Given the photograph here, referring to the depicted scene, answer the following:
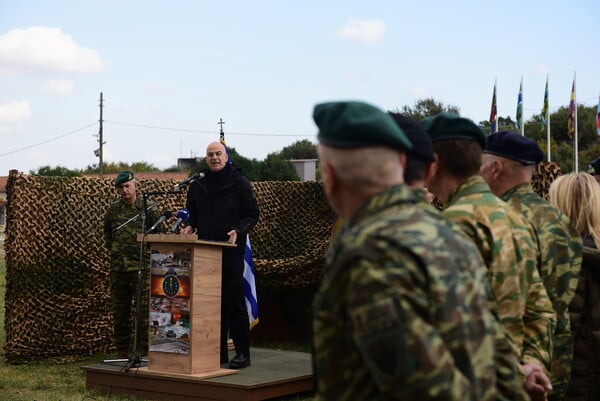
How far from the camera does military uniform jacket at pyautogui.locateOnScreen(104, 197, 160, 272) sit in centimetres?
1016

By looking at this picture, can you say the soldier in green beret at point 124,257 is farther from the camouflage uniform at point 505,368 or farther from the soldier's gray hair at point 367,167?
the soldier's gray hair at point 367,167

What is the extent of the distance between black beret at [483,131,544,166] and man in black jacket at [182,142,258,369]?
4.82 metres

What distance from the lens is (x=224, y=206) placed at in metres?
8.88

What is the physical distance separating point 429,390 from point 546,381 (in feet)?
5.00

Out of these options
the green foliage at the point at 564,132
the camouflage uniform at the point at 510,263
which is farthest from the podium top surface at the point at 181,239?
the green foliage at the point at 564,132

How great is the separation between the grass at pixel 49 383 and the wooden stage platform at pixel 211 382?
0.40ft

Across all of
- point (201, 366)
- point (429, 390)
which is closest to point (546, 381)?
point (429, 390)

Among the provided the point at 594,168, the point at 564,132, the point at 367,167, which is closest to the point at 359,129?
the point at 367,167

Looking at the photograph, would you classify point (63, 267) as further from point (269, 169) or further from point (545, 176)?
Answer: point (269, 169)

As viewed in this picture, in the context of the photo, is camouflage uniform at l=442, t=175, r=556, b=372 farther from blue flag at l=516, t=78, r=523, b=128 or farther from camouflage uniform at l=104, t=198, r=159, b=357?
blue flag at l=516, t=78, r=523, b=128

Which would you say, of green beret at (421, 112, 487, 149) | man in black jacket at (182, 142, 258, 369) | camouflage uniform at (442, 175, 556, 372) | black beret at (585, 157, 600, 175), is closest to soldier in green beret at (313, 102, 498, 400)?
camouflage uniform at (442, 175, 556, 372)

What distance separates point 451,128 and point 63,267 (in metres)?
8.87

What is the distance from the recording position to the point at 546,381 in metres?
3.35

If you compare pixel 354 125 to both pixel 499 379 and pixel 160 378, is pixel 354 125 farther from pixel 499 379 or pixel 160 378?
pixel 160 378
